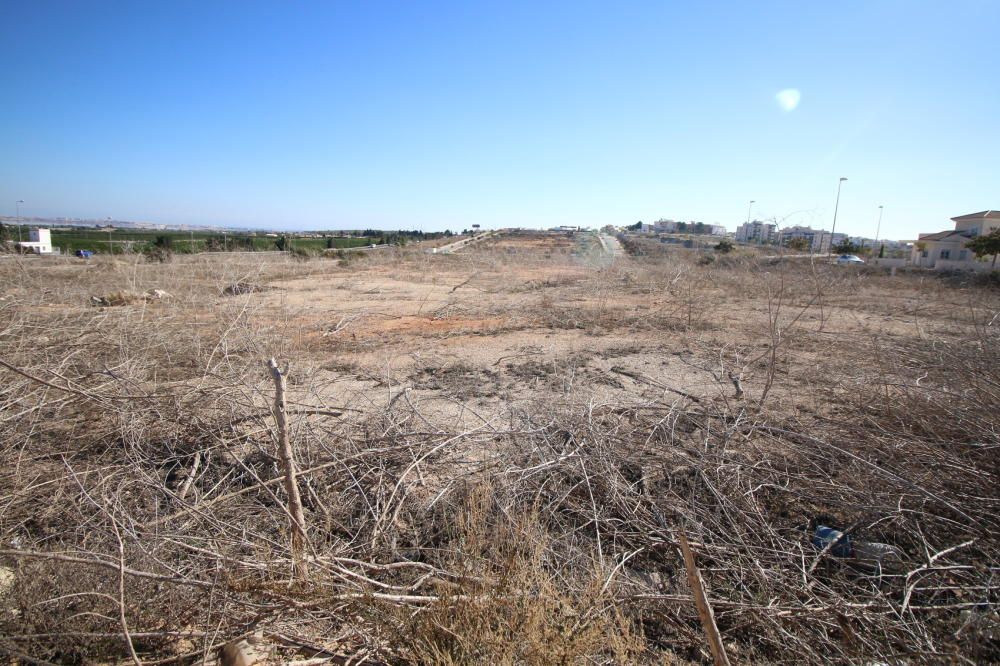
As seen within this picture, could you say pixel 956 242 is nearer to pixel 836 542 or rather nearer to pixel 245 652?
pixel 836 542

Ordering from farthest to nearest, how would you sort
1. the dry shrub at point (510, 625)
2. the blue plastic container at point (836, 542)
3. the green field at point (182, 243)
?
the green field at point (182, 243) → the blue plastic container at point (836, 542) → the dry shrub at point (510, 625)

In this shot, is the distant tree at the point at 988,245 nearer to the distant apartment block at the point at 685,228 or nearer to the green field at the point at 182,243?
the distant apartment block at the point at 685,228

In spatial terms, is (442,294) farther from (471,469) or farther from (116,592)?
(116,592)

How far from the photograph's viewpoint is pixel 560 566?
2584mm

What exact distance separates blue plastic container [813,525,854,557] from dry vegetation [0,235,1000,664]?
Answer: 97mm

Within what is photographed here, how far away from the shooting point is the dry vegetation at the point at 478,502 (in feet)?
6.88

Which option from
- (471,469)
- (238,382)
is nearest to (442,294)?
(238,382)

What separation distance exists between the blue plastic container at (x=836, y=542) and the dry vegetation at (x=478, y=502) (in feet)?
0.32

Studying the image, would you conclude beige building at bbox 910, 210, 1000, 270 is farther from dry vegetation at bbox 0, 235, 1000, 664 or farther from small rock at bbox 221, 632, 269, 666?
small rock at bbox 221, 632, 269, 666

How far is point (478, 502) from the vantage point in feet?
10.4

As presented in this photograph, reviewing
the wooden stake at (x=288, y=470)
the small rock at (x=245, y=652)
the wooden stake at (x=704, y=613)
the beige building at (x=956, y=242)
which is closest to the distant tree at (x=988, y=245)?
the beige building at (x=956, y=242)

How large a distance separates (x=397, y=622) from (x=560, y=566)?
0.97m

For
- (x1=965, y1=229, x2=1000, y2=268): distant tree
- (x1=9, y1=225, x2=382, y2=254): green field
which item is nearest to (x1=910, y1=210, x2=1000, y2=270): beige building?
(x1=965, y1=229, x2=1000, y2=268): distant tree

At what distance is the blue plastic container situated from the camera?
2.98m
